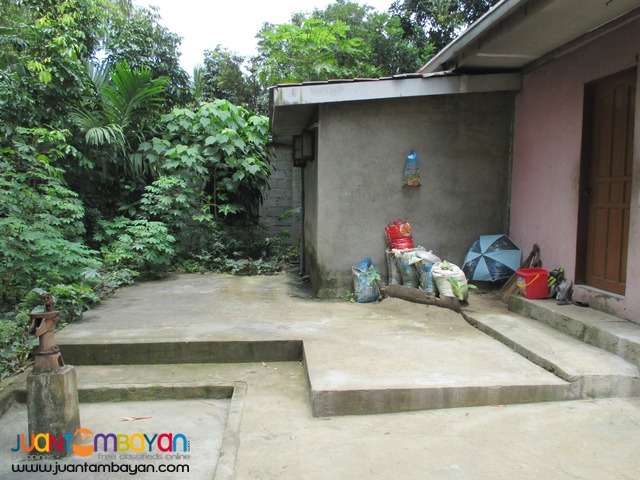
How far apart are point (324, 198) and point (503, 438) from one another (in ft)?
11.9

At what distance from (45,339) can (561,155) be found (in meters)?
4.93

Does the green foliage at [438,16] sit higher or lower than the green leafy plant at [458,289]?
higher

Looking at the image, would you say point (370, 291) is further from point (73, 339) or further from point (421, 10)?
point (421, 10)

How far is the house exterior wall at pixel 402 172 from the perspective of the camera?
5738 mm

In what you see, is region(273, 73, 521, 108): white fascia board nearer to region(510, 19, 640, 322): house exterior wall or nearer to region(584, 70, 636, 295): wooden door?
region(510, 19, 640, 322): house exterior wall

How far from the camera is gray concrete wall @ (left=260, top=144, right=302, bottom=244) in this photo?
10219 mm

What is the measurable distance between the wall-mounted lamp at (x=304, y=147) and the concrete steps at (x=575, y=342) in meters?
3.51

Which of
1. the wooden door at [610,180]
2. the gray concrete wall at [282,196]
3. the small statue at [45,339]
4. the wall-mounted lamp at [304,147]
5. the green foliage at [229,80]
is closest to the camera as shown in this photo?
the small statue at [45,339]

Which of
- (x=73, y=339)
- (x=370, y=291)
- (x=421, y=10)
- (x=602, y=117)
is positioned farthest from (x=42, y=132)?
(x=421, y=10)

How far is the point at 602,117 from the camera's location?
445cm

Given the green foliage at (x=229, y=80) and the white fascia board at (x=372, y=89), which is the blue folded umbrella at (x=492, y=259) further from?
the green foliage at (x=229, y=80)

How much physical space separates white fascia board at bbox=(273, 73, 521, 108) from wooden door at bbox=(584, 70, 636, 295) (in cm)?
147

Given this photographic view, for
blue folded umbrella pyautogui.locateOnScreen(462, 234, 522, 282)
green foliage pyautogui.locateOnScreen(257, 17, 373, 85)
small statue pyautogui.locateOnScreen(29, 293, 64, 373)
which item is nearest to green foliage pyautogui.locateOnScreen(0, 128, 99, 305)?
small statue pyautogui.locateOnScreen(29, 293, 64, 373)

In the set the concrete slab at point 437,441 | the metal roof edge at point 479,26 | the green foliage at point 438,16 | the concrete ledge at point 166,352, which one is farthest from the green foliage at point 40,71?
the green foliage at point 438,16
